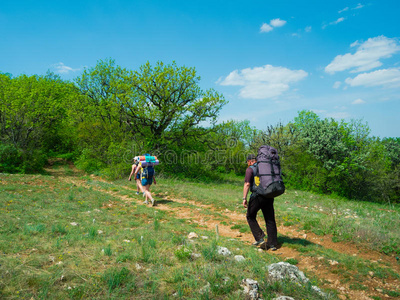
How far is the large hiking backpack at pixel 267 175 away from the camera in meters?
6.23

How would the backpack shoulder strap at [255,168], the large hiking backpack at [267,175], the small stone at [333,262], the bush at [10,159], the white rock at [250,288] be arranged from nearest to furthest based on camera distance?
the white rock at [250,288] < the small stone at [333,262] < the large hiking backpack at [267,175] < the backpack shoulder strap at [255,168] < the bush at [10,159]

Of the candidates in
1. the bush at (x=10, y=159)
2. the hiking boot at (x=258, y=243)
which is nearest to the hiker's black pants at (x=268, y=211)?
the hiking boot at (x=258, y=243)

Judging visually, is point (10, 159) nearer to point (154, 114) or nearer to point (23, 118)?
point (23, 118)

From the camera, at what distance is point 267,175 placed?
641 centimetres

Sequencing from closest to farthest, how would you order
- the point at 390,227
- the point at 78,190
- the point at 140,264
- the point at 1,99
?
1. the point at 140,264
2. the point at 390,227
3. the point at 78,190
4. the point at 1,99

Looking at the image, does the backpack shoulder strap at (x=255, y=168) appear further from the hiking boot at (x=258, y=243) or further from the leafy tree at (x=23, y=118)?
the leafy tree at (x=23, y=118)

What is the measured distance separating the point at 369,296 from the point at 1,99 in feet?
99.1

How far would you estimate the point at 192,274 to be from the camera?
4.40 m

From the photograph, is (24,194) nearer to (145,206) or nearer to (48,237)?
(145,206)

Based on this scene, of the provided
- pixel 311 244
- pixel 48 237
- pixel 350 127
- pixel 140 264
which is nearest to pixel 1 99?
pixel 48 237

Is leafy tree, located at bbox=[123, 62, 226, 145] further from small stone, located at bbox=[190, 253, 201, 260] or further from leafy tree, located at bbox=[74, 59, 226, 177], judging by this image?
small stone, located at bbox=[190, 253, 201, 260]

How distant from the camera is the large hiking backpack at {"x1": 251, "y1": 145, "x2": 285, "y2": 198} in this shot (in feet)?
20.5

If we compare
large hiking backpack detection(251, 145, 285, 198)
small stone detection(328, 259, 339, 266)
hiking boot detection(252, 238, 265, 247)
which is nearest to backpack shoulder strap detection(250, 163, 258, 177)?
large hiking backpack detection(251, 145, 285, 198)

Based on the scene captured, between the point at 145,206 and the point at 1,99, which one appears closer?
the point at 145,206
